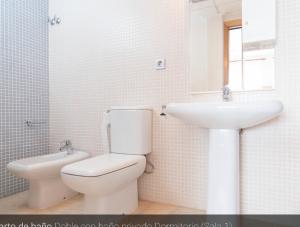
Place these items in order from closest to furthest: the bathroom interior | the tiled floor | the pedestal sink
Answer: the pedestal sink
the bathroom interior
the tiled floor

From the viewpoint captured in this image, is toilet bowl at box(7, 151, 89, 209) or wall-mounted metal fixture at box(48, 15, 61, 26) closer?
toilet bowl at box(7, 151, 89, 209)

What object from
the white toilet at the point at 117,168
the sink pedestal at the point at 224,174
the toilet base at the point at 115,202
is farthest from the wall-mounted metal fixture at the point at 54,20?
the sink pedestal at the point at 224,174

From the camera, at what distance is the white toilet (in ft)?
4.49

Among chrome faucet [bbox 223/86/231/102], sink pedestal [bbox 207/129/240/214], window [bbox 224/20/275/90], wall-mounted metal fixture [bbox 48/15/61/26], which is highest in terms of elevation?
wall-mounted metal fixture [bbox 48/15/61/26]

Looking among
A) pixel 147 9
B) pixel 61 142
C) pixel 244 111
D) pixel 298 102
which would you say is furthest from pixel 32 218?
pixel 298 102

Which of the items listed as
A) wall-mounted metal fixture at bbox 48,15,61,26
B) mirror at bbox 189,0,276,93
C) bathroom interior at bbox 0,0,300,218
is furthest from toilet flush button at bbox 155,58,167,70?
wall-mounted metal fixture at bbox 48,15,61,26

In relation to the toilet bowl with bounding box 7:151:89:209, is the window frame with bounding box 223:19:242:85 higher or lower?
higher

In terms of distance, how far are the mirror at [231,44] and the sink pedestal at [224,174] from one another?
0.43 metres

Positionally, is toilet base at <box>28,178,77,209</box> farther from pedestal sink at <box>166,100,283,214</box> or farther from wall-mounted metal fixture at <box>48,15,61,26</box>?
wall-mounted metal fixture at <box>48,15,61,26</box>

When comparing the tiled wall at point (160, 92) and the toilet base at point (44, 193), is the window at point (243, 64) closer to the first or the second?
the tiled wall at point (160, 92)

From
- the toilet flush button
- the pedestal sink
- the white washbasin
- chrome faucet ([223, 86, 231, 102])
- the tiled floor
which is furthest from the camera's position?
the toilet flush button

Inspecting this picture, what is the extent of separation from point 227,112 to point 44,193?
147cm

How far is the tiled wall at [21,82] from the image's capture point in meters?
2.03

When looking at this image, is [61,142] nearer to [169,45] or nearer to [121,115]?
[121,115]
